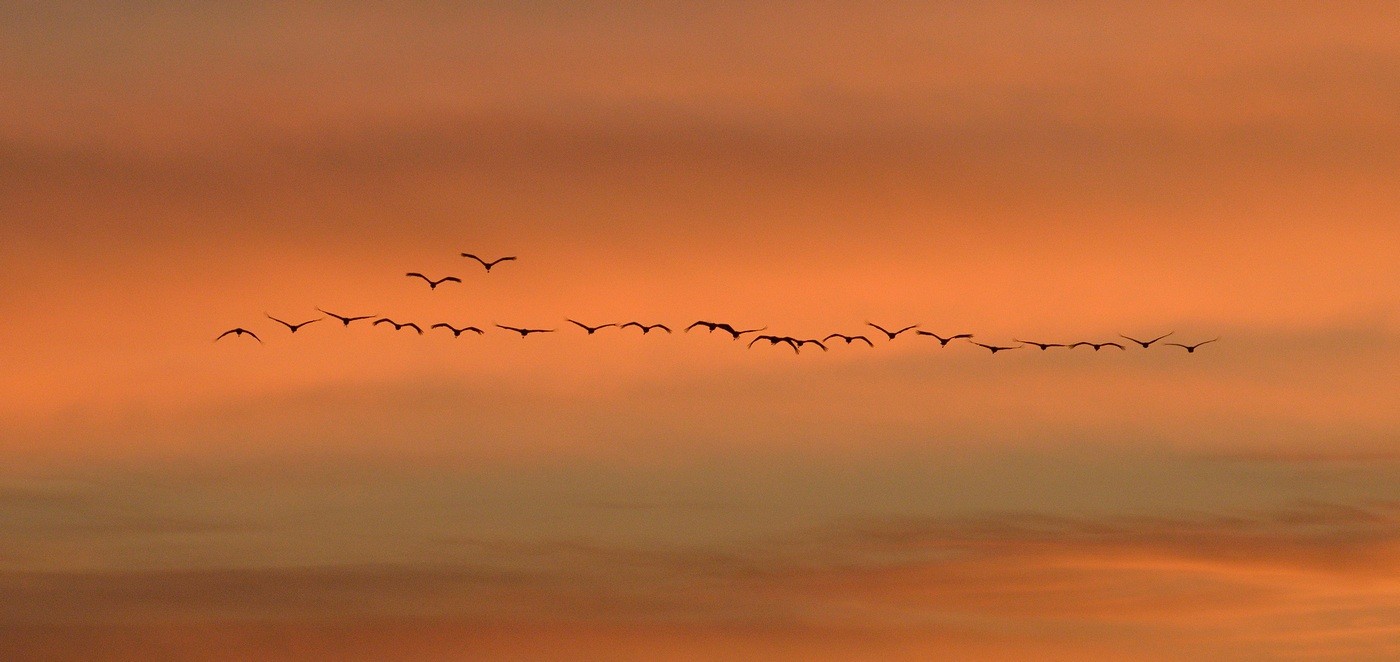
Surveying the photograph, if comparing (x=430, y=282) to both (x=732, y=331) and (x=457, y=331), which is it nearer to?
(x=457, y=331)

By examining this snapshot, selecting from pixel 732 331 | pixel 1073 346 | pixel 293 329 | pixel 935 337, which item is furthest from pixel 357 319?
pixel 1073 346

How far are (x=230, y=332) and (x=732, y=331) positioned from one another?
37684mm

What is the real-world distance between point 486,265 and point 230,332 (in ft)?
69.5

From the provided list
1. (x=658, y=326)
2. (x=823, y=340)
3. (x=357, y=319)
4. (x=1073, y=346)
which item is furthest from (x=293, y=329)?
(x=1073, y=346)

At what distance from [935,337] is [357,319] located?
4558 centimetres

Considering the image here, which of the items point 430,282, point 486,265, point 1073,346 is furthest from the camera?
point 1073,346

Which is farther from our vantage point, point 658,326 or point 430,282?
point 658,326

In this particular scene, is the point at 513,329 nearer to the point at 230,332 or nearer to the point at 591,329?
the point at 591,329

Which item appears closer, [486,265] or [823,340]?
[486,265]

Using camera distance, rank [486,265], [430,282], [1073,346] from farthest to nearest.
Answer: [1073,346] → [486,265] → [430,282]

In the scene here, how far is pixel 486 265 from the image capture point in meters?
117

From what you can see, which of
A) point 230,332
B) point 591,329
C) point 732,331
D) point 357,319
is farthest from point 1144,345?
point 230,332

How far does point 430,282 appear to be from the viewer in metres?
108

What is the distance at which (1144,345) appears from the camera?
129 metres
